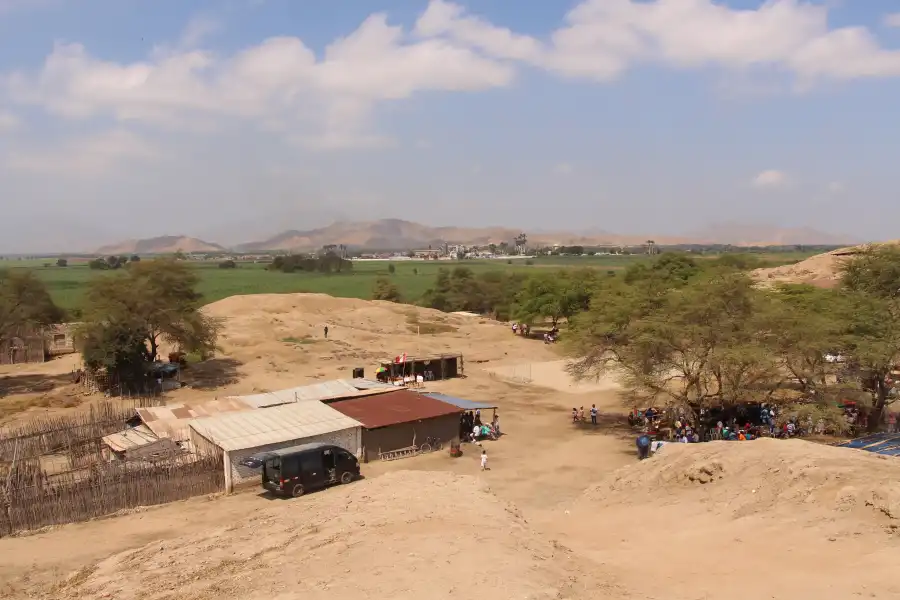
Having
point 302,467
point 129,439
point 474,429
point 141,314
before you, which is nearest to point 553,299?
point 474,429

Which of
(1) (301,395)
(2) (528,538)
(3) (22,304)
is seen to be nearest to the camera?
(2) (528,538)

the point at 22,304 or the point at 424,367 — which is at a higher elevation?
the point at 22,304

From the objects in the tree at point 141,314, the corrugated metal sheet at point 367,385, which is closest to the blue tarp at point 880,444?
the corrugated metal sheet at point 367,385

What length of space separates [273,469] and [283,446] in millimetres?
1890

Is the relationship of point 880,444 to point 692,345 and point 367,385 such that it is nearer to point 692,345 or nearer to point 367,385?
point 692,345

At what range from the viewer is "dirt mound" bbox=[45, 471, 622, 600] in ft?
34.0

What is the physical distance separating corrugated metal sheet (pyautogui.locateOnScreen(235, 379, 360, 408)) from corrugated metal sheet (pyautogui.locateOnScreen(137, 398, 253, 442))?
63 centimetres

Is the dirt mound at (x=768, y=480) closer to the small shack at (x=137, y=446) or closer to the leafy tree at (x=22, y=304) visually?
the small shack at (x=137, y=446)

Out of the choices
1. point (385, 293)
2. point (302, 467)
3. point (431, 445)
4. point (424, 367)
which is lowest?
point (431, 445)

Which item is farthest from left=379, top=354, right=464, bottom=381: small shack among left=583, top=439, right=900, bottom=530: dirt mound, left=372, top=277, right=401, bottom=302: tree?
left=372, top=277, right=401, bottom=302: tree

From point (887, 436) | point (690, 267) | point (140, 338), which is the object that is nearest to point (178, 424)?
point (140, 338)

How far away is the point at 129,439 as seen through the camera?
23500 millimetres

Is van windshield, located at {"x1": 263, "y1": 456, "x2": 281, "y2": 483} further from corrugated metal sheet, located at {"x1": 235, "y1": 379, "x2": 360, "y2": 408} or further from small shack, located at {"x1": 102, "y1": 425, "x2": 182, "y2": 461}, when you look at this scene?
corrugated metal sheet, located at {"x1": 235, "y1": 379, "x2": 360, "y2": 408}

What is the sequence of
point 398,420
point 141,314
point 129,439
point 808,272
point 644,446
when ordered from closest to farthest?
point 129,439, point 644,446, point 398,420, point 141,314, point 808,272
